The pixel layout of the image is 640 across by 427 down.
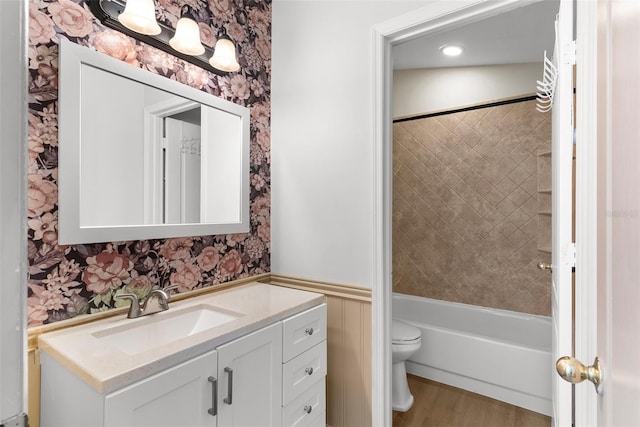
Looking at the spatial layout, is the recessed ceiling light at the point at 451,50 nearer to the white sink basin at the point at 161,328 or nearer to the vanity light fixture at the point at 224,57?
the vanity light fixture at the point at 224,57

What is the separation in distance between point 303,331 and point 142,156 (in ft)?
3.21

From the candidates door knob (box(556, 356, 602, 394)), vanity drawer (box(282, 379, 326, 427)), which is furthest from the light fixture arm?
door knob (box(556, 356, 602, 394))

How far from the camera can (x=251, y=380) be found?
1.20 meters

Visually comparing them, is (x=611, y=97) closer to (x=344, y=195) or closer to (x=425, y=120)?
(x=344, y=195)

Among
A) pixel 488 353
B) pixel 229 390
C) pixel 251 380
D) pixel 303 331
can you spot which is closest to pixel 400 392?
pixel 488 353

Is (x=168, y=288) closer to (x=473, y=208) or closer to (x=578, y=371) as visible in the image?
(x=578, y=371)

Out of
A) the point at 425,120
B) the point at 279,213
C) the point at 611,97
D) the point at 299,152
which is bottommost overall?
the point at 279,213

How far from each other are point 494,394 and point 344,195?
166 centimetres

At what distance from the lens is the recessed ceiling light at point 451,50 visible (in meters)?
2.45

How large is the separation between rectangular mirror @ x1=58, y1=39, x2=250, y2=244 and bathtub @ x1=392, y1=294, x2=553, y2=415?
1.64m

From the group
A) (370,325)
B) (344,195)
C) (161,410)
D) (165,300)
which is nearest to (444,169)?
(344,195)

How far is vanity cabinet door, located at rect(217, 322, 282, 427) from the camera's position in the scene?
1104 mm

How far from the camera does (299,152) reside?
73.7 inches

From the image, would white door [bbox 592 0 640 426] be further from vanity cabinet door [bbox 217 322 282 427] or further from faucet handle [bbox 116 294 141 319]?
faucet handle [bbox 116 294 141 319]
